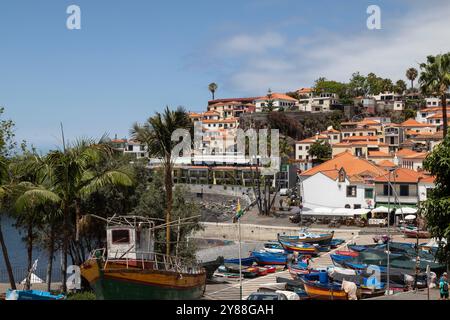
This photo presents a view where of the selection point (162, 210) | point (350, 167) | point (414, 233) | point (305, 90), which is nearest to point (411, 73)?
point (305, 90)

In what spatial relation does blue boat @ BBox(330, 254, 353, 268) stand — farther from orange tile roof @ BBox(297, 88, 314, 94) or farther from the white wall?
orange tile roof @ BBox(297, 88, 314, 94)

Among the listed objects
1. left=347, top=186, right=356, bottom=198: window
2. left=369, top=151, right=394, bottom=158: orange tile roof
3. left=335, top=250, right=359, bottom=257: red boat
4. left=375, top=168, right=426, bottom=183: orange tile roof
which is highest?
left=369, top=151, right=394, bottom=158: orange tile roof

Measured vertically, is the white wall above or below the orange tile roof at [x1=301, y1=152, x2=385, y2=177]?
below

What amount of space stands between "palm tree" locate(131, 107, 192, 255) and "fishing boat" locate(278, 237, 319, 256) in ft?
94.0

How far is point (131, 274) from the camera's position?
21297 mm

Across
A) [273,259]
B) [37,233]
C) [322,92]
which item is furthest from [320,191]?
[322,92]

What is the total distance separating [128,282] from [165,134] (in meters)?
7.77

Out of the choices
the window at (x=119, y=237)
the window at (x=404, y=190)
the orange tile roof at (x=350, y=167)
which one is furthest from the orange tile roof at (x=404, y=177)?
the window at (x=119, y=237)

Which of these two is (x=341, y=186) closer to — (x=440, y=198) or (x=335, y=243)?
(x=335, y=243)

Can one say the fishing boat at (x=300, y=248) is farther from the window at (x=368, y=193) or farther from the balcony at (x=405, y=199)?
the window at (x=368, y=193)

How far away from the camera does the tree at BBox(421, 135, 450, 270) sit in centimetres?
2230

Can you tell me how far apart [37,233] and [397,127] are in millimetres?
98947

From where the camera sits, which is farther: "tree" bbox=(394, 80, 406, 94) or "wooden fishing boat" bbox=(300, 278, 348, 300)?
"tree" bbox=(394, 80, 406, 94)

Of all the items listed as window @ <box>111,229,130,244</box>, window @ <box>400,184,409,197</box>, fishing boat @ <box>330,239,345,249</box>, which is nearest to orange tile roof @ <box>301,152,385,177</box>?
window @ <box>400,184,409,197</box>
